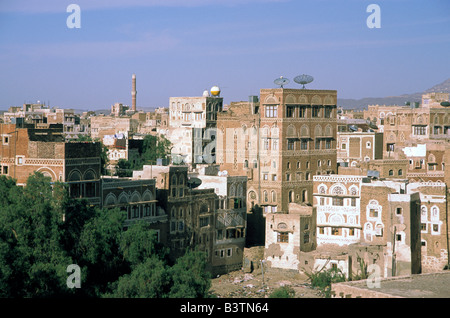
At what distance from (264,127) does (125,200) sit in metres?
22.8

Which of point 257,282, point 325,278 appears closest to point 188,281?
point 325,278

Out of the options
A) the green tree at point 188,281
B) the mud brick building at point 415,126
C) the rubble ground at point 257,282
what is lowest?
the rubble ground at point 257,282

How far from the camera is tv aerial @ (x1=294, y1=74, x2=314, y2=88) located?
8504cm

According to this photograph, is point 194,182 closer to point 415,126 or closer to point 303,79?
point 303,79

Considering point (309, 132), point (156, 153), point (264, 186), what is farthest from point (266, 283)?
A: point (156, 153)

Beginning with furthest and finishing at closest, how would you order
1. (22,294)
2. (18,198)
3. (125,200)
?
(125,200) → (18,198) → (22,294)

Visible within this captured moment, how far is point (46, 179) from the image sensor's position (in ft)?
185

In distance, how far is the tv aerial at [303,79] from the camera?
8504 cm

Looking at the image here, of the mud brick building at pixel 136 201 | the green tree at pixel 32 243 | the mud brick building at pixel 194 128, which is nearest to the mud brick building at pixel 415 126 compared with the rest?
the mud brick building at pixel 194 128

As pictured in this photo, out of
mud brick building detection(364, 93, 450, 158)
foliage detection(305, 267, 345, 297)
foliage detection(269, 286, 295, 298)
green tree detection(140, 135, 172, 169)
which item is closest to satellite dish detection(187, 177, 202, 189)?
foliage detection(305, 267, 345, 297)

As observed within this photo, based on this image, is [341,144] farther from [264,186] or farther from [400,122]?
[264,186]

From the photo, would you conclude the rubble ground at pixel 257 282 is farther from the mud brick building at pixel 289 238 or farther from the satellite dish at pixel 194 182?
the satellite dish at pixel 194 182

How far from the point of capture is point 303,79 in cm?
8506

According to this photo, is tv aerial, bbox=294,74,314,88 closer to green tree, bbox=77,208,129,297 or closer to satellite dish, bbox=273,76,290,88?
satellite dish, bbox=273,76,290,88
